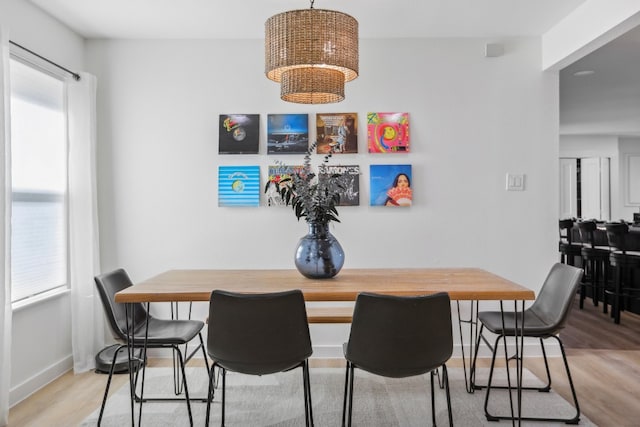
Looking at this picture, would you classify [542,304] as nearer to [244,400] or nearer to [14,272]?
[244,400]

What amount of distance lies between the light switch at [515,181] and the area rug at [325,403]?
142 cm

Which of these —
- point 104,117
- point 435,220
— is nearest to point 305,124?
point 435,220

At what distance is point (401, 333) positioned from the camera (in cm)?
200

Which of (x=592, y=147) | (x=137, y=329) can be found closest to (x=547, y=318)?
(x=137, y=329)

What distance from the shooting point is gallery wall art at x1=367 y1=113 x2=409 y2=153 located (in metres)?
3.74

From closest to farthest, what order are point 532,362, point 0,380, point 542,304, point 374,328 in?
1. point 374,328
2. point 0,380
3. point 542,304
4. point 532,362

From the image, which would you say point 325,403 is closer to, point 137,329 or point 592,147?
point 137,329

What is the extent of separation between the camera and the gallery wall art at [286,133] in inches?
147

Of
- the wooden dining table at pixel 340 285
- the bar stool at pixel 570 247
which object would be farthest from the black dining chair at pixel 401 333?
the bar stool at pixel 570 247

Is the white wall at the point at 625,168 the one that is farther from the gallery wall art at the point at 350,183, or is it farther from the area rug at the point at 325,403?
the gallery wall art at the point at 350,183

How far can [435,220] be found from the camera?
12.4 ft

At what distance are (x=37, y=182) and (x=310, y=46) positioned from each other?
7.17 feet

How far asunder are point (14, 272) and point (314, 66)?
90.3 inches

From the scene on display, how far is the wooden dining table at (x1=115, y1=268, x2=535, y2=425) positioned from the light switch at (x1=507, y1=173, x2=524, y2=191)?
1.15 metres
